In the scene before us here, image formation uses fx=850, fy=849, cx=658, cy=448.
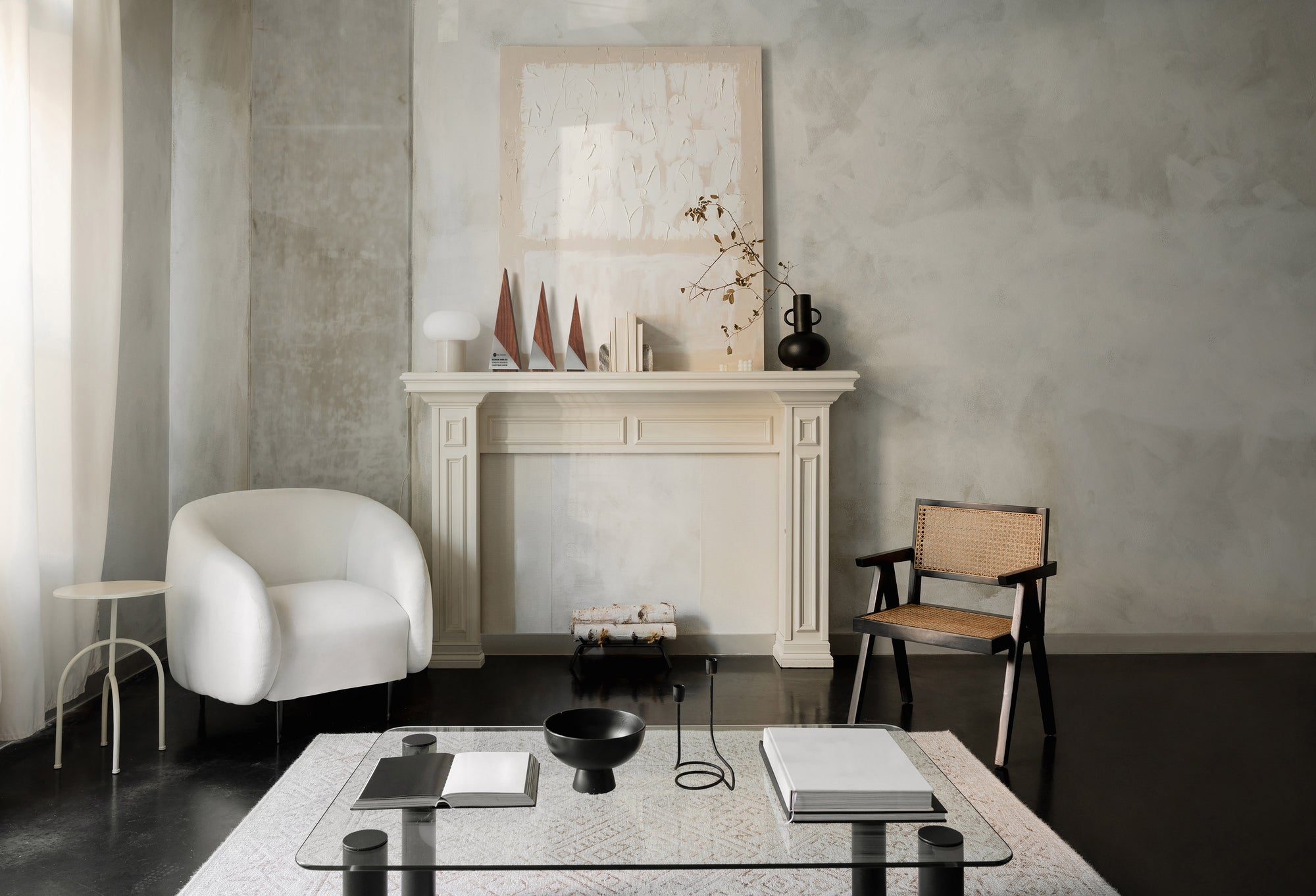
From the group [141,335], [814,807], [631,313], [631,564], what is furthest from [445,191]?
[814,807]

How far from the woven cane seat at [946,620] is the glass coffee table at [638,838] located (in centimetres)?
110

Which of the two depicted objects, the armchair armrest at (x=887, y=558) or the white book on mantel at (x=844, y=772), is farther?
the armchair armrest at (x=887, y=558)

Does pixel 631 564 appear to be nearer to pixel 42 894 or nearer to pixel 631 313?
pixel 631 313

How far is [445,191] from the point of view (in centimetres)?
405

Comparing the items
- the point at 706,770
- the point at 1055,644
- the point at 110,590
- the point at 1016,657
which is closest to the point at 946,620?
the point at 1016,657

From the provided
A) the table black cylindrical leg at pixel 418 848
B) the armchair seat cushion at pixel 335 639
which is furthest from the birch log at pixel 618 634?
the table black cylindrical leg at pixel 418 848

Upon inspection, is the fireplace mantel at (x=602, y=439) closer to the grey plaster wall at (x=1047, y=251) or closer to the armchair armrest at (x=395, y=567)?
the grey plaster wall at (x=1047, y=251)

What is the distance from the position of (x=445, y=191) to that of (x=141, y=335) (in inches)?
58.0

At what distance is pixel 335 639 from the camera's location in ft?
9.44

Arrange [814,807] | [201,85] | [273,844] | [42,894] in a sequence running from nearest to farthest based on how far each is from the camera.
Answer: [814,807]
[42,894]
[273,844]
[201,85]

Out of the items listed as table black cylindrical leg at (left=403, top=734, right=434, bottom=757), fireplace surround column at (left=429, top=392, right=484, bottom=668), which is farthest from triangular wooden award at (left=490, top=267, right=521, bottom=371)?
table black cylindrical leg at (left=403, top=734, right=434, bottom=757)

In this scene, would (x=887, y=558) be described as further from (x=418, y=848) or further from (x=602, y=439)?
(x=418, y=848)

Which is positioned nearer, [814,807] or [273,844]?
[814,807]

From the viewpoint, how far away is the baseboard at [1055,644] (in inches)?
157
